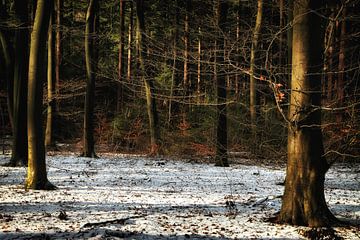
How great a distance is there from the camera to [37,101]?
37.9 ft

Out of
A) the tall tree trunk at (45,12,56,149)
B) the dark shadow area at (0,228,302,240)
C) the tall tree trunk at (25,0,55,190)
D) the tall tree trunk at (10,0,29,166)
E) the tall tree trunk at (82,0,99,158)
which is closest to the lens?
the dark shadow area at (0,228,302,240)

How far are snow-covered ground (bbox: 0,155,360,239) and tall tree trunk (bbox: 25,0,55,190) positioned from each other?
26.0 inches

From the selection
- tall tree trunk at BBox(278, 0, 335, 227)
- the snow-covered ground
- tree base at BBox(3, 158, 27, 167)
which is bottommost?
the snow-covered ground

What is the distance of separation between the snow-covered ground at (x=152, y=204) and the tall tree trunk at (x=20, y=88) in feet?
3.40

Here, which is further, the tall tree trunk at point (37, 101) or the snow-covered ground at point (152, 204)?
the tall tree trunk at point (37, 101)

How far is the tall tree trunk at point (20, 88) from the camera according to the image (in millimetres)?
15891

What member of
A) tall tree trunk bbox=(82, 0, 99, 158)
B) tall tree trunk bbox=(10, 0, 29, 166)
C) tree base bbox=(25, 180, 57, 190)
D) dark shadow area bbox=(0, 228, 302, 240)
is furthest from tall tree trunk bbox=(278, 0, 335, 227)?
tall tree trunk bbox=(82, 0, 99, 158)

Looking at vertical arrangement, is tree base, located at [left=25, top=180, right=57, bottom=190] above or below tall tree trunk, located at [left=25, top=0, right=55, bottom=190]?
below

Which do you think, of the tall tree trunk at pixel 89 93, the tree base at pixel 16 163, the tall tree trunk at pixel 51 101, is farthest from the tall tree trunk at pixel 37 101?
the tall tree trunk at pixel 51 101

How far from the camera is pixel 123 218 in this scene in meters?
7.72

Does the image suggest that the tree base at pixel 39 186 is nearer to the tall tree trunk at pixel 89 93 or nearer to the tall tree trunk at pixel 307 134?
the tall tree trunk at pixel 307 134

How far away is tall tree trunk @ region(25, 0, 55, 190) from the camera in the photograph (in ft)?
Answer: 37.7

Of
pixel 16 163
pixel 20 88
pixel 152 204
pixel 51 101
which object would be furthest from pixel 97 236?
pixel 51 101

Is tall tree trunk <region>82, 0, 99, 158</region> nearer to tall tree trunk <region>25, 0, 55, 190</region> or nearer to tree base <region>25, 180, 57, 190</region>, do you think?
tall tree trunk <region>25, 0, 55, 190</region>
